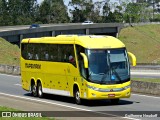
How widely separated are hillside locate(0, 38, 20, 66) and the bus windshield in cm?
3965

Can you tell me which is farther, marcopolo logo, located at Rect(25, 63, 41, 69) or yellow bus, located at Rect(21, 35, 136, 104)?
marcopolo logo, located at Rect(25, 63, 41, 69)

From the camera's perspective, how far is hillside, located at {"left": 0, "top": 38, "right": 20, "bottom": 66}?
6291cm

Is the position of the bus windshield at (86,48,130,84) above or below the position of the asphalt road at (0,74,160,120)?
above

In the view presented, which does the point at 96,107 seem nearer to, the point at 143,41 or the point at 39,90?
the point at 39,90

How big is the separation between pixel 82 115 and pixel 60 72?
6542mm

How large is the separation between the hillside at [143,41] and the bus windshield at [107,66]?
233 feet

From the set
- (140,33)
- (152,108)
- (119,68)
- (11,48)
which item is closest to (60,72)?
(119,68)

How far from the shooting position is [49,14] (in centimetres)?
18388

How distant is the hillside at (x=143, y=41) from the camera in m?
98.9

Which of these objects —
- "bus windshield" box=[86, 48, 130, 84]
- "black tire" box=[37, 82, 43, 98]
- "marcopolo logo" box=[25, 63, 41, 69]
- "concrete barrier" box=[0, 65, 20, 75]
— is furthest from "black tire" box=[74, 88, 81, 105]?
"concrete barrier" box=[0, 65, 20, 75]

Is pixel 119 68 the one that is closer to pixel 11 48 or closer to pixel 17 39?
pixel 11 48

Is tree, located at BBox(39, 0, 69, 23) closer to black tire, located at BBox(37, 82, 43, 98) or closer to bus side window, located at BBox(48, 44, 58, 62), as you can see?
black tire, located at BBox(37, 82, 43, 98)

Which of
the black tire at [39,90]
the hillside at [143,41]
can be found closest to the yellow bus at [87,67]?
the black tire at [39,90]

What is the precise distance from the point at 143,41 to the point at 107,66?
91141 mm
